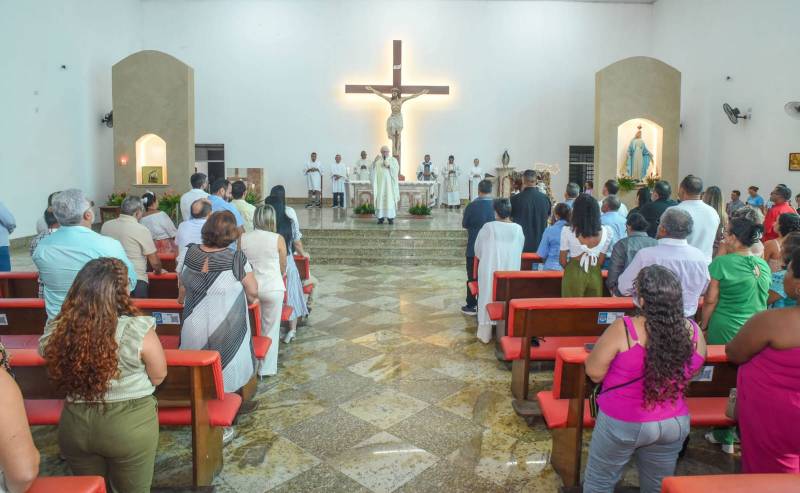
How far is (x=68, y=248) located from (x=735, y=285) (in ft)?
11.5

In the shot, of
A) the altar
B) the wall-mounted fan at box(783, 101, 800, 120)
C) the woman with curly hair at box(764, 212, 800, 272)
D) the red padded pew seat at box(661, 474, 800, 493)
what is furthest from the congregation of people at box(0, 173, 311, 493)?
the wall-mounted fan at box(783, 101, 800, 120)

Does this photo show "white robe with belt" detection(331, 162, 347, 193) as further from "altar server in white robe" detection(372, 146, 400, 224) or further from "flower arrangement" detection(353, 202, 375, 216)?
"altar server in white robe" detection(372, 146, 400, 224)

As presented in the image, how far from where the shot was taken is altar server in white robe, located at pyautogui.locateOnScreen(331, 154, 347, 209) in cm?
1595

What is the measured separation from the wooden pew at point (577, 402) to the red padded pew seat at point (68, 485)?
1.93 m

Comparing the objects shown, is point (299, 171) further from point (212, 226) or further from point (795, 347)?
point (795, 347)

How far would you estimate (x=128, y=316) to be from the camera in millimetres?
2045

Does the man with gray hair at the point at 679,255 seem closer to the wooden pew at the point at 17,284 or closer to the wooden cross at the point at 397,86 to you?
the wooden pew at the point at 17,284

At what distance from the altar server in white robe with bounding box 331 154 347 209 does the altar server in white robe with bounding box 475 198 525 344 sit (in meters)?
11.2

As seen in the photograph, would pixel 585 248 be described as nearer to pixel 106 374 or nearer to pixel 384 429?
pixel 384 429

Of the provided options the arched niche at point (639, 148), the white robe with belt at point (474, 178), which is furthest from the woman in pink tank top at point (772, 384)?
the white robe with belt at point (474, 178)

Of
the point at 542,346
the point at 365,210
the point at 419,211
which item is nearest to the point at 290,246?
the point at 542,346

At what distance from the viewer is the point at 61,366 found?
194 cm

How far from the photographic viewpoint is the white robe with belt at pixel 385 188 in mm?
11469

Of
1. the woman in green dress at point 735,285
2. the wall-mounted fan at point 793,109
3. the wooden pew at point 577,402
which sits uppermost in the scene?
the wall-mounted fan at point 793,109
